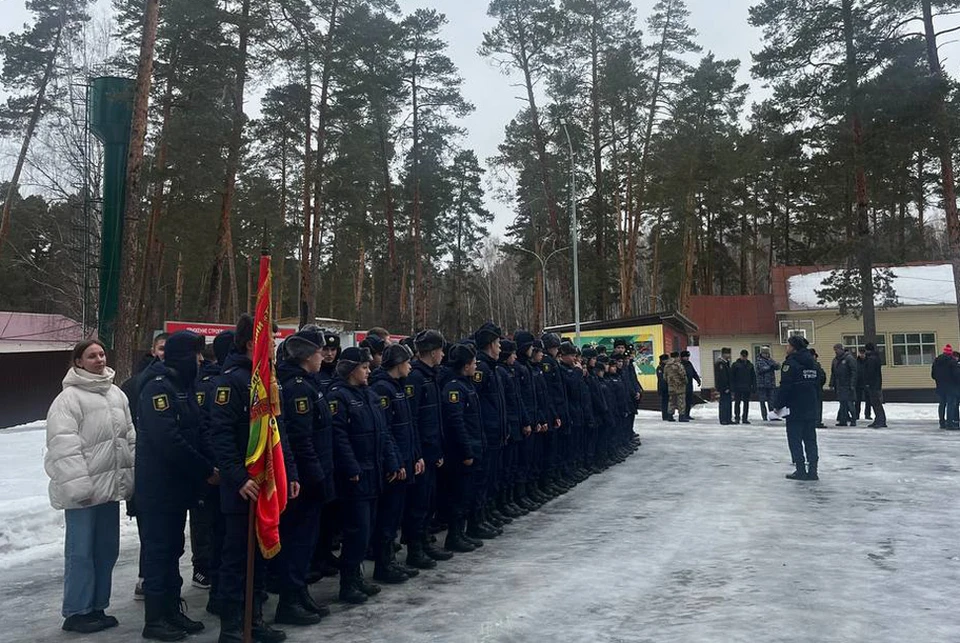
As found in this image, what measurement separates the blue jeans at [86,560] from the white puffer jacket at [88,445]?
14cm

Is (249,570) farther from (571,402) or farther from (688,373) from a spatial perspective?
(688,373)

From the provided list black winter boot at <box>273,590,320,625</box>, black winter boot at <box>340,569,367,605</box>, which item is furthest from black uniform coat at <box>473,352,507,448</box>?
black winter boot at <box>273,590,320,625</box>

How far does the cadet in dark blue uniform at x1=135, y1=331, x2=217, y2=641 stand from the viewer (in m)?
5.06

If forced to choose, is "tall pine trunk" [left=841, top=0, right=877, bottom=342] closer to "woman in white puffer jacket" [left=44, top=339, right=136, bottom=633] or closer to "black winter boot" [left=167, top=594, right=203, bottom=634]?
"woman in white puffer jacket" [left=44, top=339, right=136, bottom=633]

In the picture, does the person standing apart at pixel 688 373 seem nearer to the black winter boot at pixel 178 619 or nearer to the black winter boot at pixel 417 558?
the black winter boot at pixel 417 558

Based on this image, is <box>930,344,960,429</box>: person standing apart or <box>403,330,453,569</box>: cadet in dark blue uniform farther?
<box>930,344,960,429</box>: person standing apart

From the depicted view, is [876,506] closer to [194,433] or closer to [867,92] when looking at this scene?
[194,433]

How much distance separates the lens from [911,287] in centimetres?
3462

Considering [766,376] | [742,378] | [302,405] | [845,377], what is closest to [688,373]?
[742,378]

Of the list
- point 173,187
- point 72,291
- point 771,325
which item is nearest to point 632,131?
point 771,325

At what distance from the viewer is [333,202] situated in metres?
29.0

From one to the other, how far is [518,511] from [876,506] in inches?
171

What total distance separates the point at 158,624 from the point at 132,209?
10137mm

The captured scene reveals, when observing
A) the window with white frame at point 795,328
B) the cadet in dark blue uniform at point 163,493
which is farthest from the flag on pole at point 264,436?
the window with white frame at point 795,328
